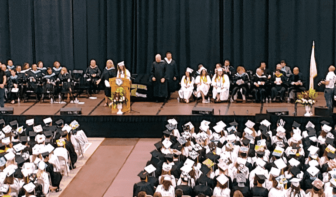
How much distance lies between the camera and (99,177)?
1314 centimetres

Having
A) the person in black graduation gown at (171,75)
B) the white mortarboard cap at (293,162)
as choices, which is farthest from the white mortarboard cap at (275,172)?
the person in black graduation gown at (171,75)

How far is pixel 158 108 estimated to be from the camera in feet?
56.5

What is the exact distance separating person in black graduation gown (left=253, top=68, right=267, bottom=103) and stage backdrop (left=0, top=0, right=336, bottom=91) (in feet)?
9.48

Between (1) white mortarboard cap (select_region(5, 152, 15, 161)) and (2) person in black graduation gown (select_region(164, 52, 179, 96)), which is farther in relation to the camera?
(2) person in black graduation gown (select_region(164, 52, 179, 96))

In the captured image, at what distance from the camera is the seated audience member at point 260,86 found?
17.9 meters

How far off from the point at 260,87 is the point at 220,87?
4.13ft

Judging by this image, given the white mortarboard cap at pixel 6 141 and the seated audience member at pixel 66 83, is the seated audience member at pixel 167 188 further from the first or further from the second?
the seated audience member at pixel 66 83

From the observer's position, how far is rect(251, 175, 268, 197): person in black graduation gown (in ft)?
32.4

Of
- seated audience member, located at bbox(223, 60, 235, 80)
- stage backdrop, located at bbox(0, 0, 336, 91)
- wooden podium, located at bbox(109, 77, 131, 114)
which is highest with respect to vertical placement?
stage backdrop, located at bbox(0, 0, 336, 91)

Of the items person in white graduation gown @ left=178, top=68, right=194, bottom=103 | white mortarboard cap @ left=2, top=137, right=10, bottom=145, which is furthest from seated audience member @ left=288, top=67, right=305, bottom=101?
white mortarboard cap @ left=2, top=137, right=10, bottom=145

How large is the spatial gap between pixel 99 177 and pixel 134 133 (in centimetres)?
332

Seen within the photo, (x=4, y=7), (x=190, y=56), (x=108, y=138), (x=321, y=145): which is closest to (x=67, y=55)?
(x=4, y=7)

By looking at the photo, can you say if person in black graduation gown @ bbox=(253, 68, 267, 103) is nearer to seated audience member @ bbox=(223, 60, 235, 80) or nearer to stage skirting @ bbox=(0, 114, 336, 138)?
seated audience member @ bbox=(223, 60, 235, 80)

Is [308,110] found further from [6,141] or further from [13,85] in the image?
[13,85]
